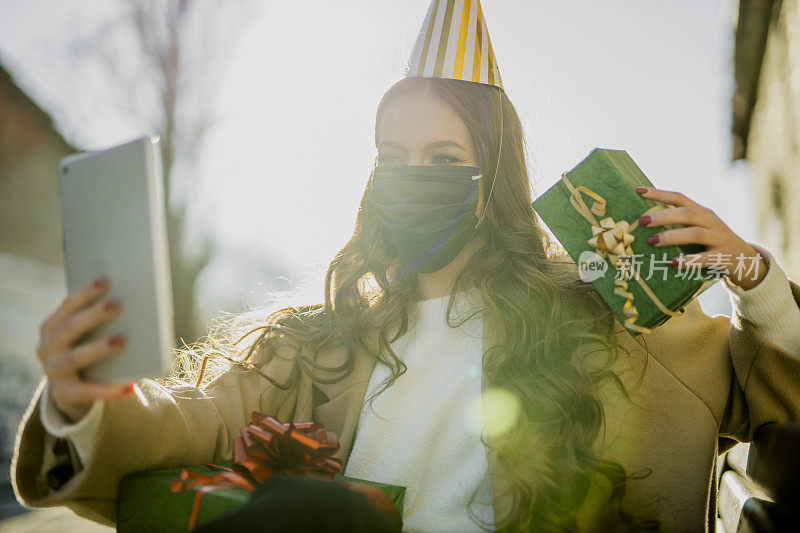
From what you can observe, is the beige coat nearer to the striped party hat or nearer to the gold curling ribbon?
the gold curling ribbon

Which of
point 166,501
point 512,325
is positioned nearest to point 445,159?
point 512,325

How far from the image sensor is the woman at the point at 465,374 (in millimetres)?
1289

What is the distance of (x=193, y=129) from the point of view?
6926 millimetres

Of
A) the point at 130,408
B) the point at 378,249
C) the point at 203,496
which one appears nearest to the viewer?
the point at 203,496

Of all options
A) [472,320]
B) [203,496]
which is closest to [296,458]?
[203,496]

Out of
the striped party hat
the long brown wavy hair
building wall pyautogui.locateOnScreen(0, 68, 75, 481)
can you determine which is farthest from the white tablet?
building wall pyautogui.locateOnScreen(0, 68, 75, 481)

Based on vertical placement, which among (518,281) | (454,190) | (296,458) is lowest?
(296,458)

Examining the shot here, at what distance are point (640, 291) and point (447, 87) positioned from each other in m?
1.00

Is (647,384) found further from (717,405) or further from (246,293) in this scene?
(246,293)

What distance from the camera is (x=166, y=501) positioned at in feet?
3.92

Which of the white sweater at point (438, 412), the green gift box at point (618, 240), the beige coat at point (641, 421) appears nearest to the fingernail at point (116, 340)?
the beige coat at point (641, 421)

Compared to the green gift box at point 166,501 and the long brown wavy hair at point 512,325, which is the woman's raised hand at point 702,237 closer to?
the long brown wavy hair at point 512,325

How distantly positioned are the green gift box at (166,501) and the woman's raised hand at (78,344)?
29 centimetres

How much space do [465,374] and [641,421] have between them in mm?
523
